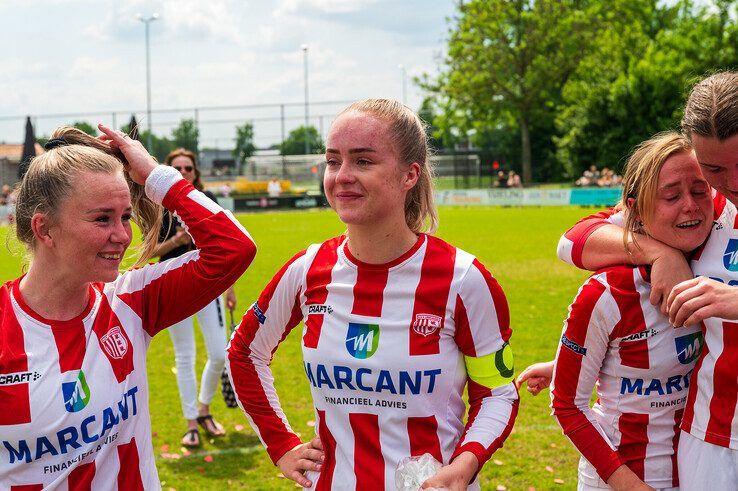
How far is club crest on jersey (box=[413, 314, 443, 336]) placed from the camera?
103 inches

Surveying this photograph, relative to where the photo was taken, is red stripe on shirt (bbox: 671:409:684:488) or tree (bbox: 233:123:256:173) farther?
tree (bbox: 233:123:256:173)

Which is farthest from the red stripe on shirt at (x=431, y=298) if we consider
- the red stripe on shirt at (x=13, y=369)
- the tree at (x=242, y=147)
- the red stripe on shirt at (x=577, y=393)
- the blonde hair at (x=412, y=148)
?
the tree at (x=242, y=147)

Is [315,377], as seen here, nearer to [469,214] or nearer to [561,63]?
[469,214]

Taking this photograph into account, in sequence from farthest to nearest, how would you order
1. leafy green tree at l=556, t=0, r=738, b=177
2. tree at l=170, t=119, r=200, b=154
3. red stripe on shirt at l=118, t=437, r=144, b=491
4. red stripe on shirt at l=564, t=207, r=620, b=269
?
tree at l=170, t=119, r=200, b=154 → leafy green tree at l=556, t=0, r=738, b=177 → red stripe on shirt at l=564, t=207, r=620, b=269 → red stripe on shirt at l=118, t=437, r=144, b=491

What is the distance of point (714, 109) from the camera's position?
2354mm

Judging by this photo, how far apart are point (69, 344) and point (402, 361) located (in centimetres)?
111

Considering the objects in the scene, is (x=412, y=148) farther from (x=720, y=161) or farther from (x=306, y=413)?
(x=306, y=413)

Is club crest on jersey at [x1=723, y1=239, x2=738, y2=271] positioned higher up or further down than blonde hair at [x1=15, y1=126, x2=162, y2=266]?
further down

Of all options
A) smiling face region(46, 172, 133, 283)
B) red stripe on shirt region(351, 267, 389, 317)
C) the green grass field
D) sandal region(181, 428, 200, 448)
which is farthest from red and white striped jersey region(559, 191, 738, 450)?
sandal region(181, 428, 200, 448)

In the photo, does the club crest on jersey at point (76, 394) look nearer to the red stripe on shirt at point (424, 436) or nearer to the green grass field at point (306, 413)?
the green grass field at point (306, 413)

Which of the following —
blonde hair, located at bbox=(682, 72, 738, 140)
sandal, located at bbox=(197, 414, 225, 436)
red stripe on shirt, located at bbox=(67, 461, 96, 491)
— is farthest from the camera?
sandal, located at bbox=(197, 414, 225, 436)

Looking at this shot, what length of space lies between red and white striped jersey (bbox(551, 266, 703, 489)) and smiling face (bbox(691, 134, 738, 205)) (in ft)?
1.31

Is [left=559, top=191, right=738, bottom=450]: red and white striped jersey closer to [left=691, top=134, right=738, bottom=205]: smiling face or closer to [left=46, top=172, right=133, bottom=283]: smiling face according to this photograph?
[left=691, top=134, right=738, bottom=205]: smiling face

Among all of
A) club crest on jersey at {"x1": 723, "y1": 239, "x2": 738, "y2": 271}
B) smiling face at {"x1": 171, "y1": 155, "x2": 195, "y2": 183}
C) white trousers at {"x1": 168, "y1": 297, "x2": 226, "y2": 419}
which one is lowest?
white trousers at {"x1": 168, "y1": 297, "x2": 226, "y2": 419}
